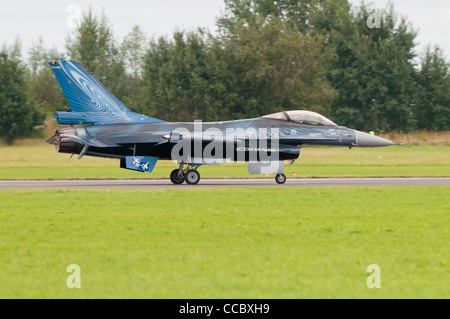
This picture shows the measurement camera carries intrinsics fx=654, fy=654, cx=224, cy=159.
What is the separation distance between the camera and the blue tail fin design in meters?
25.4

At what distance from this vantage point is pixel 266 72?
188ft

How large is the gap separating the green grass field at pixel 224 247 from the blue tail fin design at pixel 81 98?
271 inches

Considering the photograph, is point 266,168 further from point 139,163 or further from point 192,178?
point 139,163

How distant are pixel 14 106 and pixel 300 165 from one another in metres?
23.1

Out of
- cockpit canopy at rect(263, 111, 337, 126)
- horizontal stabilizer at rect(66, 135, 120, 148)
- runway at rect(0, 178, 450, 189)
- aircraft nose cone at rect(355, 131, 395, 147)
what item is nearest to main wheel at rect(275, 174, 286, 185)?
runway at rect(0, 178, 450, 189)

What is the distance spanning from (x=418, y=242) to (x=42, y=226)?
295 inches

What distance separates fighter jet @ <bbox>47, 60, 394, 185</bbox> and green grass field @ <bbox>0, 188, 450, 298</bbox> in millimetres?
6210

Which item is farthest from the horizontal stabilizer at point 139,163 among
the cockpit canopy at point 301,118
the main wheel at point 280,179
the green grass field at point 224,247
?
the green grass field at point 224,247

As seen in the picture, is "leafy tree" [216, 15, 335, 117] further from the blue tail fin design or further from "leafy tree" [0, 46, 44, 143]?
the blue tail fin design

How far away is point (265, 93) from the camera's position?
57875mm

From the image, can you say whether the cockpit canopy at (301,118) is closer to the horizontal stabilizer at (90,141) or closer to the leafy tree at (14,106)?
the horizontal stabilizer at (90,141)

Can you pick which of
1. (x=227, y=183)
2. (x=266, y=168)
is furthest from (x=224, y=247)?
(x=227, y=183)
